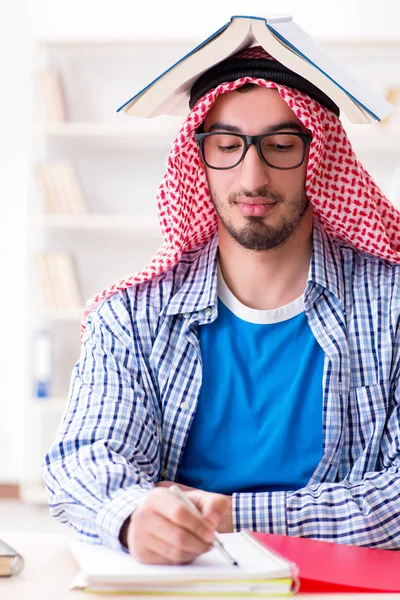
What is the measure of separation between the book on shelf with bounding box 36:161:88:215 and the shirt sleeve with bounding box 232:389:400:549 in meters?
3.61

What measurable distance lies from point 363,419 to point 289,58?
0.69 m

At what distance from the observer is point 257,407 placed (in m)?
1.74

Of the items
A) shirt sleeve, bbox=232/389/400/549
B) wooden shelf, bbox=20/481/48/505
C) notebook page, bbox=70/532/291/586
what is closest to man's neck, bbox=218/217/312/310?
shirt sleeve, bbox=232/389/400/549

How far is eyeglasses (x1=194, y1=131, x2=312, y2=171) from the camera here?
69.7 inches

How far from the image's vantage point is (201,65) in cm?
179

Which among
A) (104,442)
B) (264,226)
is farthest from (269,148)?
(104,442)

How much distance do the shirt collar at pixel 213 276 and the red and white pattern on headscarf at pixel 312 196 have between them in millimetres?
42

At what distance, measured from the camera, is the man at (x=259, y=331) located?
1.70 meters

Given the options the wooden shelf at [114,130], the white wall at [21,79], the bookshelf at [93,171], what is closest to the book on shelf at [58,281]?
the bookshelf at [93,171]

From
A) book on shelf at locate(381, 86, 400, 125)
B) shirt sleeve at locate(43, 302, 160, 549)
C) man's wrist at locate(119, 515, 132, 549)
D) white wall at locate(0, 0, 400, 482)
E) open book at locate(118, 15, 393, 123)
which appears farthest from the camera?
white wall at locate(0, 0, 400, 482)

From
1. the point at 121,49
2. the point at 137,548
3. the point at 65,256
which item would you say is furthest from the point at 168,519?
the point at 121,49

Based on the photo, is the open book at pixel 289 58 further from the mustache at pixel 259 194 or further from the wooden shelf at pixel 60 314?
the wooden shelf at pixel 60 314

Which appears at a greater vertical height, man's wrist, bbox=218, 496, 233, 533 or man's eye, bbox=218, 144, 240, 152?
man's eye, bbox=218, 144, 240, 152

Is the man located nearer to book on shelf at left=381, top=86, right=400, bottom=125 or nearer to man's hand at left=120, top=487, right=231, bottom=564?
man's hand at left=120, top=487, right=231, bottom=564
